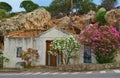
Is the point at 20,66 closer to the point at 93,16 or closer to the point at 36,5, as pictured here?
the point at 93,16

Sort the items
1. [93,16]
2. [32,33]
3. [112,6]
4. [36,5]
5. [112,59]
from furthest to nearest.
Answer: [36,5] < [112,6] < [93,16] < [32,33] < [112,59]

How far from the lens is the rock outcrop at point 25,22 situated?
133ft

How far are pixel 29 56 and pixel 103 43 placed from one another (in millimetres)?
7493

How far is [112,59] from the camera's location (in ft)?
91.2

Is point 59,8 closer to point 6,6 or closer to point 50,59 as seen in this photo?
point 6,6

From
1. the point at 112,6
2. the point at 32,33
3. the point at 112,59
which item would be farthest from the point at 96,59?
the point at 112,6

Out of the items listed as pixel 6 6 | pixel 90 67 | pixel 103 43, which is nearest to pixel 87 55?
pixel 103 43

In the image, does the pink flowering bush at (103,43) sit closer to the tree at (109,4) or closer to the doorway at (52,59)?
the doorway at (52,59)

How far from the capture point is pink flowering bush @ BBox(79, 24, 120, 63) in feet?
88.4

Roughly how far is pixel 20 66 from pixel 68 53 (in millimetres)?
5064

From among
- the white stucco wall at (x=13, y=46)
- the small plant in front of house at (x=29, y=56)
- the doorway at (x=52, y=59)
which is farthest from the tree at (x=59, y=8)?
the small plant in front of house at (x=29, y=56)

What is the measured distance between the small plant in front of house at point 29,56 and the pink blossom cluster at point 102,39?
5.16m

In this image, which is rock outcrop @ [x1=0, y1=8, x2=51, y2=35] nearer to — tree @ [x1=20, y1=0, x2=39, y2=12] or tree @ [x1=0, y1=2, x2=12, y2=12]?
tree @ [x1=20, y1=0, x2=39, y2=12]

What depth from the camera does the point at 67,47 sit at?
28.8 metres
